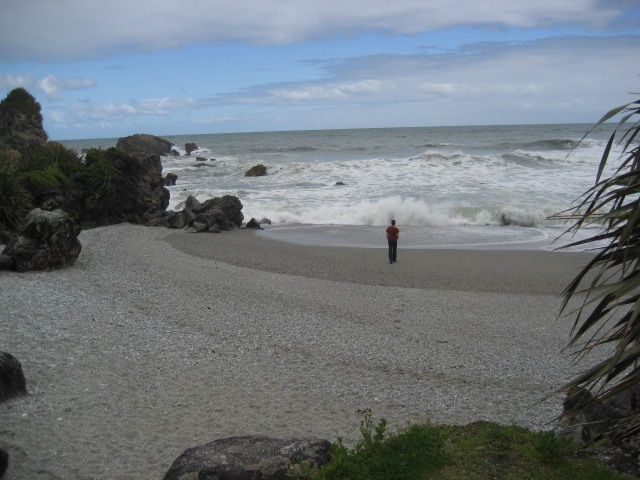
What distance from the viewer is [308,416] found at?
5906 millimetres

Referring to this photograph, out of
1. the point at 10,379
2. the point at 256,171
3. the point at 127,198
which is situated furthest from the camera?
the point at 256,171

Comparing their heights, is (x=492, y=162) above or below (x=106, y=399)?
above

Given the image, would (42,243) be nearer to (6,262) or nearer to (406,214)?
(6,262)

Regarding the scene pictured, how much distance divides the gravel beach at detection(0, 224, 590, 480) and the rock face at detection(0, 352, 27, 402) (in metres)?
0.15

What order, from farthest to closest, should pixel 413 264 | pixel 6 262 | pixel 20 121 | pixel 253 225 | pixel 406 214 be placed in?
pixel 20 121, pixel 406 214, pixel 253 225, pixel 413 264, pixel 6 262

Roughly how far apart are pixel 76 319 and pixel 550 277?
982 centimetres

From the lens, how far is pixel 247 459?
13.3 ft

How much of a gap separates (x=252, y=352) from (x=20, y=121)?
78.4 ft

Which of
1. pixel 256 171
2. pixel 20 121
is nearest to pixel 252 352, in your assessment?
pixel 20 121

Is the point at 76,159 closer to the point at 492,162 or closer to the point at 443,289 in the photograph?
the point at 443,289

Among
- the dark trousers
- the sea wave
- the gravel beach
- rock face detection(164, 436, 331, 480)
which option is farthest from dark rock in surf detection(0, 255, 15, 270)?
the sea wave

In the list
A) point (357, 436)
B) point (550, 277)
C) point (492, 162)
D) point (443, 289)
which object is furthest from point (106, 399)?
point (492, 162)

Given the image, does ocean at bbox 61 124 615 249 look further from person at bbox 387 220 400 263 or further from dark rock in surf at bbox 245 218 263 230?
person at bbox 387 220 400 263

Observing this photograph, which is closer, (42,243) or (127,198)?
(42,243)
